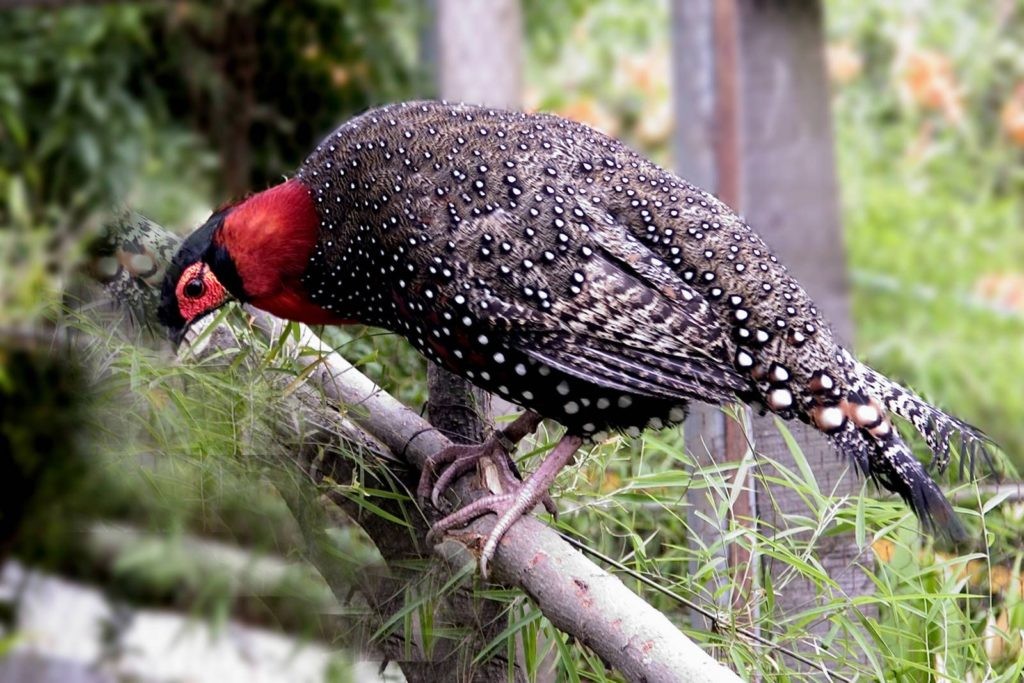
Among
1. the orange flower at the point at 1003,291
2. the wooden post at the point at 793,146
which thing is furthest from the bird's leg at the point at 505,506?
the orange flower at the point at 1003,291

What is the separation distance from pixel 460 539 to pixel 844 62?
216 inches

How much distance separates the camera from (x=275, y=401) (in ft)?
7.93

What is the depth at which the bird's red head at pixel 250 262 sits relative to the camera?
2.54 m

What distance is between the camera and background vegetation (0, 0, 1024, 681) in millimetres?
2412

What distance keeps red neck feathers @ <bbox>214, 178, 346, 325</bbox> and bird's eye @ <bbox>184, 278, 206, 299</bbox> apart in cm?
7

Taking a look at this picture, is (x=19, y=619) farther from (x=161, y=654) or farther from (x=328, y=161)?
(x=328, y=161)

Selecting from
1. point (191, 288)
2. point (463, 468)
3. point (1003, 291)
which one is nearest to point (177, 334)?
point (191, 288)

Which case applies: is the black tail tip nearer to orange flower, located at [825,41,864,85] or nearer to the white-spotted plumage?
the white-spotted plumage

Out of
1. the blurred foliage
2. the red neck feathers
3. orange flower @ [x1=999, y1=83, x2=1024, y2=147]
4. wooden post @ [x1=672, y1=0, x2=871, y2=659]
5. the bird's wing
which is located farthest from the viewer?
orange flower @ [x1=999, y1=83, x2=1024, y2=147]

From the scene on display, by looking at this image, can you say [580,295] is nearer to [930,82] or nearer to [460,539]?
[460,539]

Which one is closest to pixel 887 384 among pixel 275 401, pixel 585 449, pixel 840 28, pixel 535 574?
pixel 585 449

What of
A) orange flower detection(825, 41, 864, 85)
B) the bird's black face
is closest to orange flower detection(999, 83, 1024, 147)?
orange flower detection(825, 41, 864, 85)

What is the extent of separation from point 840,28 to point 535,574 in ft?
20.1

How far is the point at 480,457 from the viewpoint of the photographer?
95.5 inches
